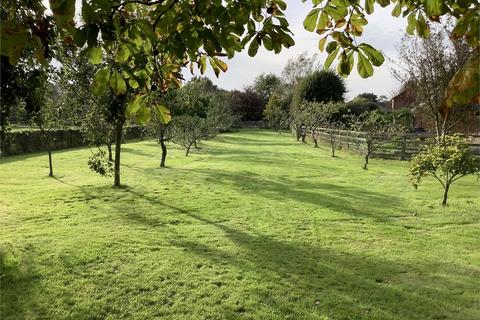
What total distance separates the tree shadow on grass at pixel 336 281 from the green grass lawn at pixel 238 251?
0.02 m

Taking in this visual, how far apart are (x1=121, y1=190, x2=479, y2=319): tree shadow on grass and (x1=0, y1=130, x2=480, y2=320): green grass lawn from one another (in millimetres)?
22

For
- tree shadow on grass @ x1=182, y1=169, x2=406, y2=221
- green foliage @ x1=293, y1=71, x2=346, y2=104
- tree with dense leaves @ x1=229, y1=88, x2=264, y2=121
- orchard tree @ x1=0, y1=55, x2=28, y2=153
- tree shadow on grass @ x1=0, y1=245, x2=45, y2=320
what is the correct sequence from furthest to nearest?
tree with dense leaves @ x1=229, y1=88, x2=264, y2=121 < green foliage @ x1=293, y1=71, x2=346, y2=104 < tree shadow on grass @ x1=182, y1=169, x2=406, y2=221 < orchard tree @ x1=0, y1=55, x2=28, y2=153 < tree shadow on grass @ x1=0, y1=245, x2=45, y2=320

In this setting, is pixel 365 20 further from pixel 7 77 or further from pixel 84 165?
pixel 84 165

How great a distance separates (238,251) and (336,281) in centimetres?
177

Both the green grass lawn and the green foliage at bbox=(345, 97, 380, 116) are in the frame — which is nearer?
the green grass lawn

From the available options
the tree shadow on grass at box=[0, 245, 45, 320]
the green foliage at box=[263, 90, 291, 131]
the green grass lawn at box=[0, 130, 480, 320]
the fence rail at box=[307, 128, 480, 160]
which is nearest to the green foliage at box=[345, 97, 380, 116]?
the green foliage at box=[263, 90, 291, 131]

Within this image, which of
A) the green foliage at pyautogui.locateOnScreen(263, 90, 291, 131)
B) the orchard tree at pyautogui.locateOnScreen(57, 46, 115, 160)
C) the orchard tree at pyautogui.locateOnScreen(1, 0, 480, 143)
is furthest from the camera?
the green foliage at pyautogui.locateOnScreen(263, 90, 291, 131)

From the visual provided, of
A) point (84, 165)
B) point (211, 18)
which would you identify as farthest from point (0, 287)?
point (84, 165)

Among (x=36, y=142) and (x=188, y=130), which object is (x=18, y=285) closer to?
(x=188, y=130)

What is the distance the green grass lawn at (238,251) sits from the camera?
4.82 metres

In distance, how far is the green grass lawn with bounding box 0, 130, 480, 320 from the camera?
190 inches

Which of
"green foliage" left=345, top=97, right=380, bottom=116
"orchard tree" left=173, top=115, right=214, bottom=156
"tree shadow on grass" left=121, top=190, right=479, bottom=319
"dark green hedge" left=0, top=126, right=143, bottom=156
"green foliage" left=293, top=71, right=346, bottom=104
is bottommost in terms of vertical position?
"tree shadow on grass" left=121, top=190, right=479, bottom=319

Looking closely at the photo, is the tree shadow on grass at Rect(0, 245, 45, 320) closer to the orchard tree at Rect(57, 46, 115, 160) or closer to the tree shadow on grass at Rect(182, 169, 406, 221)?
the orchard tree at Rect(57, 46, 115, 160)

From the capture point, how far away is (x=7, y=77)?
6730 mm
